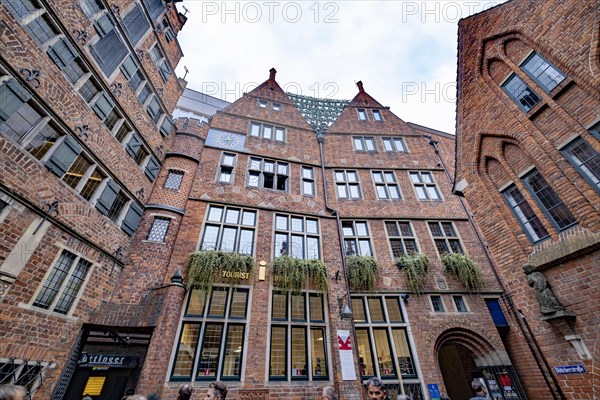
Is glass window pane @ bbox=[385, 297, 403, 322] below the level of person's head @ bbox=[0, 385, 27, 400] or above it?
above

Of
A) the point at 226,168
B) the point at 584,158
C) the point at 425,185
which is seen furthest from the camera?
the point at 425,185

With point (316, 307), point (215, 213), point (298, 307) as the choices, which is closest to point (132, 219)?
point (215, 213)

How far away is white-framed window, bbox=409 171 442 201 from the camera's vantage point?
1240 cm

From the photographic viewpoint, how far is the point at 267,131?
1405 cm

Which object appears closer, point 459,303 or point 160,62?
point 459,303

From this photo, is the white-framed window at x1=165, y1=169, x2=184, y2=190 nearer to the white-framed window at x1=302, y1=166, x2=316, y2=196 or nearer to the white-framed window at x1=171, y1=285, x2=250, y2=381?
the white-framed window at x1=171, y1=285, x2=250, y2=381

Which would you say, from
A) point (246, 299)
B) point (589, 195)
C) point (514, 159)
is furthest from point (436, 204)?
point (246, 299)

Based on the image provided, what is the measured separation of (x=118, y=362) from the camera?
8086 millimetres

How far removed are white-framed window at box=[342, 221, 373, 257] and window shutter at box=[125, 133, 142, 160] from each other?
8.79 metres

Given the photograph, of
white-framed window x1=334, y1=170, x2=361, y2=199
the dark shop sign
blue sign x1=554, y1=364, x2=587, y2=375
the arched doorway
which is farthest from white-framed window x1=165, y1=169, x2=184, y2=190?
blue sign x1=554, y1=364, x2=587, y2=375

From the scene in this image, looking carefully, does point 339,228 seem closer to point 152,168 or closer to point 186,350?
point 186,350

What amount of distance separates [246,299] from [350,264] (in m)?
4.02

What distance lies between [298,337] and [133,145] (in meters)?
9.03

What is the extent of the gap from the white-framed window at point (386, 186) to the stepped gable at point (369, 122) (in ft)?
10.6
